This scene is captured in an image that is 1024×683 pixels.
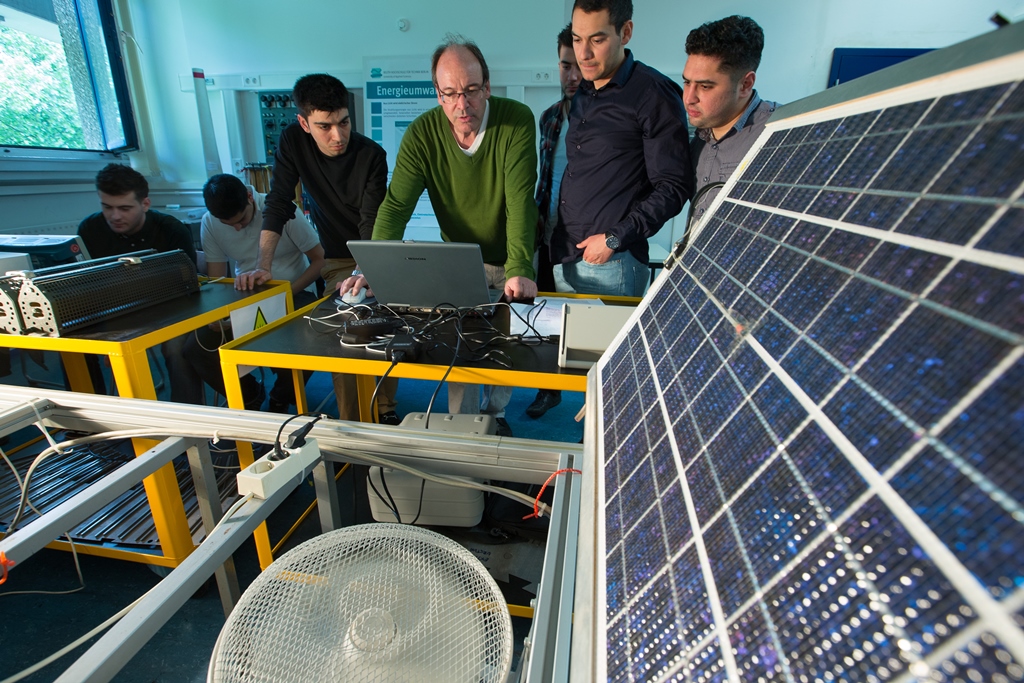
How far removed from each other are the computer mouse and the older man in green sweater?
2 centimetres

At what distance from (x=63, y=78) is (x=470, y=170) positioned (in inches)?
150

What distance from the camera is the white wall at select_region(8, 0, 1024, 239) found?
11.5 ft

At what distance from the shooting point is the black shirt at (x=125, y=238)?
2.46 m

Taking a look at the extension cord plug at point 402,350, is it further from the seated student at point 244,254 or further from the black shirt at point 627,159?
the seated student at point 244,254

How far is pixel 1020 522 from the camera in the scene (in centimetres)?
17

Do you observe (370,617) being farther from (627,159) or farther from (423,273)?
(627,159)

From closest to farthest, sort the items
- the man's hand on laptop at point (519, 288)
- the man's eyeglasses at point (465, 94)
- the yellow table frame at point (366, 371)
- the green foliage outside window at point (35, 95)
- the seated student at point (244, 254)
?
the yellow table frame at point (366, 371), the man's hand on laptop at point (519, 288), the man's eyeglasses at point (465, 94), the seated student at point (244, 254), the green foliage outside window at point (35, 95)

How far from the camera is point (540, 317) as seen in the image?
145 centimetres

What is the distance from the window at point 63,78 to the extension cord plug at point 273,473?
4.03 m

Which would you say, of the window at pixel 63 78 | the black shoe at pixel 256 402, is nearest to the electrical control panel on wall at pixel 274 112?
the window at pixel 63 78

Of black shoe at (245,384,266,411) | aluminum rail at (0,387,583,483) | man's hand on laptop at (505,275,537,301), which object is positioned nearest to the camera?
aluminum rail at (0,387,583,483)

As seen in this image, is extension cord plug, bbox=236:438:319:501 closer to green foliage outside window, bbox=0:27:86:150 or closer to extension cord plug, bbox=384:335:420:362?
extension cord plug, bbox=384:335:420:362

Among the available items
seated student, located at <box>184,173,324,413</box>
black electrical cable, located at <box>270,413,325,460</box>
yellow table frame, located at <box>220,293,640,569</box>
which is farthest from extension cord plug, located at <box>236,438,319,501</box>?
seated student, located at <box>184,173,324,413</box>

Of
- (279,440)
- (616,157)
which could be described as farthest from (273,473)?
(616,157)
